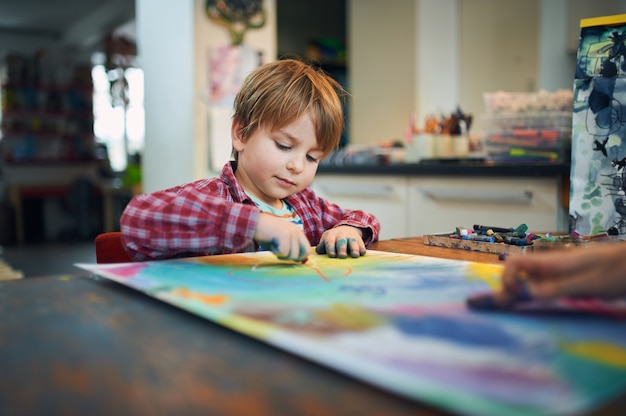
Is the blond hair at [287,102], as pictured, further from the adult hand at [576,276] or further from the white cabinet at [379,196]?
the white cabinet at [379,196]

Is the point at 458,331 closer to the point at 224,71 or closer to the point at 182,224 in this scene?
the point at 182,224

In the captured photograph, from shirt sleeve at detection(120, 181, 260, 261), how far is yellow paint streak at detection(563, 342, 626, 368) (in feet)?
1.45

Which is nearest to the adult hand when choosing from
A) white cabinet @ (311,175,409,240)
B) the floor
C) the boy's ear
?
the boy's ear

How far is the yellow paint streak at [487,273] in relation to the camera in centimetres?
59

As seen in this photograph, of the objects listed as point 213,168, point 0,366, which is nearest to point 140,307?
point 0,366

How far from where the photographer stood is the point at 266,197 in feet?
3.64

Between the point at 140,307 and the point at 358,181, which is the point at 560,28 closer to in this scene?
the point at 358,181

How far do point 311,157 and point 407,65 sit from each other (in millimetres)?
2452

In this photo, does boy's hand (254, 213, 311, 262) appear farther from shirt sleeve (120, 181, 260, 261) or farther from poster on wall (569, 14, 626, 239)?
poster on wall (569, 14, 626, 239)

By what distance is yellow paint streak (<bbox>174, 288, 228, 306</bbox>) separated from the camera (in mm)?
507

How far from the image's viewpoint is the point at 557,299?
0.47 m

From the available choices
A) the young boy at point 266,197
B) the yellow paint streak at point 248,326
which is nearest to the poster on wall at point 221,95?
the young boy at point 266,197

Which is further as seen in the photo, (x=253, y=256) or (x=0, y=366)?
(x=253, y=256)

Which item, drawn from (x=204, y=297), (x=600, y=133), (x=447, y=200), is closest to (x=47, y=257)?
(x=447, y=200)
